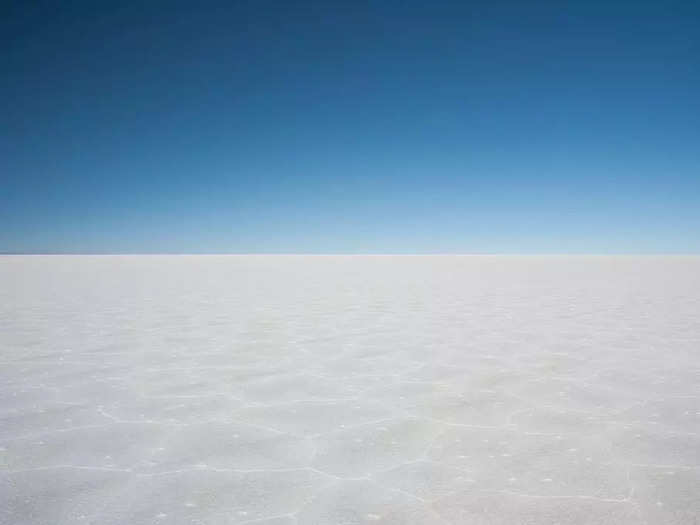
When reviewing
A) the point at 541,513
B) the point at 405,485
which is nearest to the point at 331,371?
the point at 405,485

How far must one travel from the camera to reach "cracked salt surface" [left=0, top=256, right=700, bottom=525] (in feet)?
7.55

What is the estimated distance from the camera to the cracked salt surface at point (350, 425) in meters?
2.30

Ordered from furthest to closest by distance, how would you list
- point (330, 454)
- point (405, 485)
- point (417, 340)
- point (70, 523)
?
1. point (417, 340)
2. point (330, 454)
3. point (405, 485)
4. point (70, 523)

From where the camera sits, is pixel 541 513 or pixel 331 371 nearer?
pixel 541 513

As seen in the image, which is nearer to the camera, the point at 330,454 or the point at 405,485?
the point at 405,485

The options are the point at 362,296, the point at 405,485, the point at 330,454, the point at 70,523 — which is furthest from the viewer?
the point at 362,296

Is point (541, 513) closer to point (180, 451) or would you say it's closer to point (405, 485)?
point (405, 485)

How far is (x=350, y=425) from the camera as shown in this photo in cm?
335

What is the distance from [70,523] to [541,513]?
81.0 inches

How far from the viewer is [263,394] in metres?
4.04

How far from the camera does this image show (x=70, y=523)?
213cm

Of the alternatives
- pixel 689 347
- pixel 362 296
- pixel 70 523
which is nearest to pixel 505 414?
pixel 70 523

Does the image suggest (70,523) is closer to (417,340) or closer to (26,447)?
(26,447)

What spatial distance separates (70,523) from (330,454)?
4.33 ft
